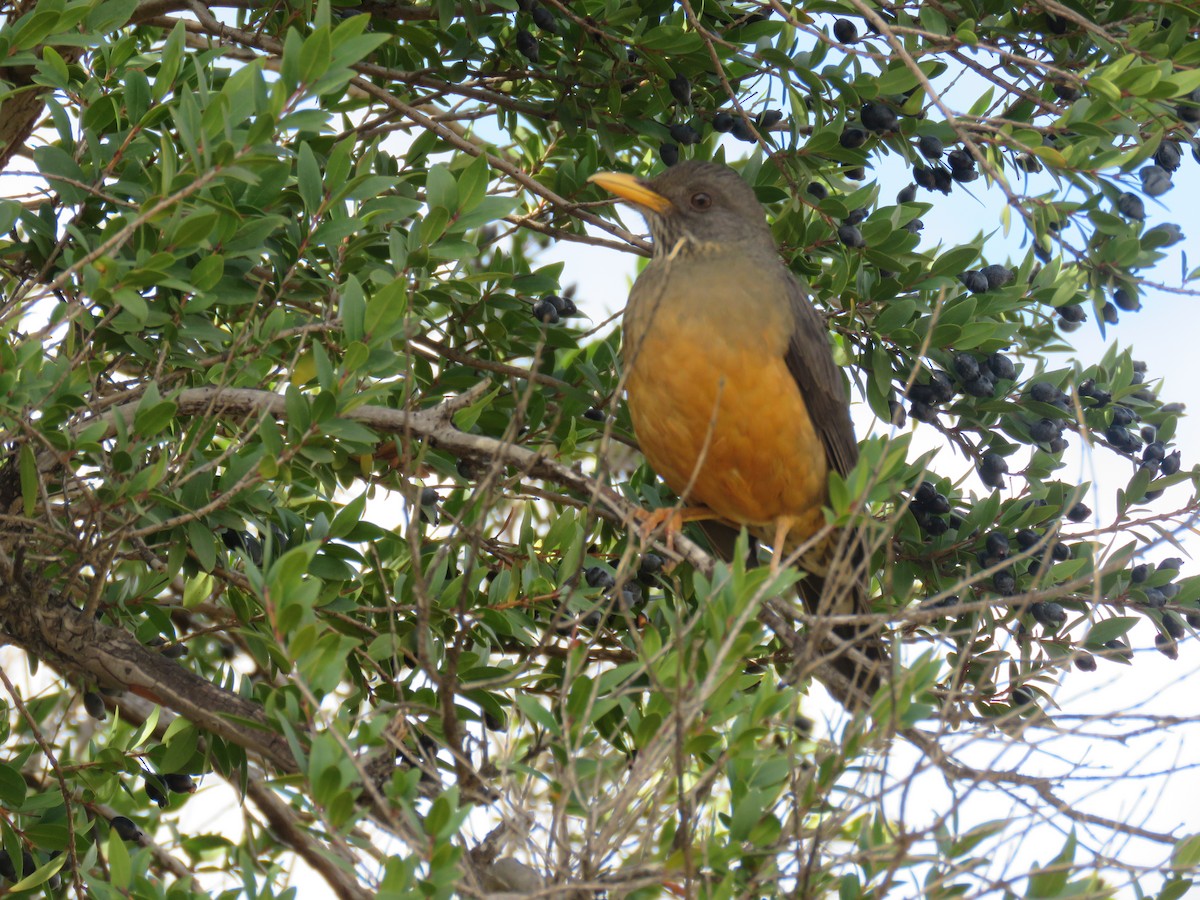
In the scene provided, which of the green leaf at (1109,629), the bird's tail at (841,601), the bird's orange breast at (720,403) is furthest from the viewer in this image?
the bird's orange breast at (720,403)

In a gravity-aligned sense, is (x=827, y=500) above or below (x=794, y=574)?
above

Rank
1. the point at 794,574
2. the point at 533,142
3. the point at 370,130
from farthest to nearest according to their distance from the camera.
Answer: the point at 533,142, the point at 370,130, the point at 794,574

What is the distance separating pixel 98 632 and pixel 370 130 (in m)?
2.49

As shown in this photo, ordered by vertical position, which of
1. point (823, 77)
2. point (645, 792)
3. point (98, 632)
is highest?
point (823, 77)

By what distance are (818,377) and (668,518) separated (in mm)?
1136

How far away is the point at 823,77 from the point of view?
5027 mm

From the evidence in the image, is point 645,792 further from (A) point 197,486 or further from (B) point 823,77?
(B) point 823,77

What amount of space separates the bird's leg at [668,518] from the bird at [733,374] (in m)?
0.02

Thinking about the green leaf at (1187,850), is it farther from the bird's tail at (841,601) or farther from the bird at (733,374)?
the bird at (733,374)

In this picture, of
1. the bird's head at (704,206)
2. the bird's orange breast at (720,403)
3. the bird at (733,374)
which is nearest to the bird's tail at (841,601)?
the bird at (733,374)

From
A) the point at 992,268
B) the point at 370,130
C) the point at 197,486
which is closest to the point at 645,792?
the point at 197,486

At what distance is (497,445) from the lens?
4.10 metres

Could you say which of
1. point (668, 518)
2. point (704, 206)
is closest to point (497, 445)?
point (668, 518)

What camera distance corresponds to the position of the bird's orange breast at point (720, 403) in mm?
4922
